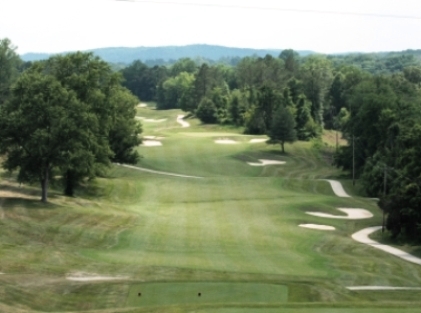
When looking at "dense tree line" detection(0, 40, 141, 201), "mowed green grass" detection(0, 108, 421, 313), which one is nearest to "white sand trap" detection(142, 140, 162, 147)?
"mowed green grass" detection(0, 108, 421, 313)

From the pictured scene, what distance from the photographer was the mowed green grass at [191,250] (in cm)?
2427

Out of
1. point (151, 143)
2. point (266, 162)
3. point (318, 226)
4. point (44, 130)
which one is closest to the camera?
point (44, 130)

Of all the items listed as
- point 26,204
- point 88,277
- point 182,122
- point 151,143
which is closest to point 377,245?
point 26,204

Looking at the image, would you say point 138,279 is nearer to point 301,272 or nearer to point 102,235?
point 301,272

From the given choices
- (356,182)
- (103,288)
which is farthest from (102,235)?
(356,182)

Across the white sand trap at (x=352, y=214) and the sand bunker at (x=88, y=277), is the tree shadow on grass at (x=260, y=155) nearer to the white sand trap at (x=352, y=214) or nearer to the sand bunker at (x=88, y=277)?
the white sand trap at (x=352, y=214)

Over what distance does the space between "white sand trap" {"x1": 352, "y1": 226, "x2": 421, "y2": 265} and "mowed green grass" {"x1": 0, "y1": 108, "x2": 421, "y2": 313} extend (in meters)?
0.66

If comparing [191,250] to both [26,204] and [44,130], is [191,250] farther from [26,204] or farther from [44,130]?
[44,130]

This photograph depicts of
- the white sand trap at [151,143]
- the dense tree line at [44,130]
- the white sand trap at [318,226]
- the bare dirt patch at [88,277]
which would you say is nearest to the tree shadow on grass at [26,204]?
the dense tree line at [44,130]

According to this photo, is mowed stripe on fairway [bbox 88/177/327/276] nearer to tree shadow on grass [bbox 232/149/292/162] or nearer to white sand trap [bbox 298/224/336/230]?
white sand trap [bbox 298/224/336/230]

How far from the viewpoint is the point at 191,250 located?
121 feet

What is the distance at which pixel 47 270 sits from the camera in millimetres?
28359

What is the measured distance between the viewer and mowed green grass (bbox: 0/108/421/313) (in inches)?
955

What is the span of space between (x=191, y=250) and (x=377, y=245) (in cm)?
1116
